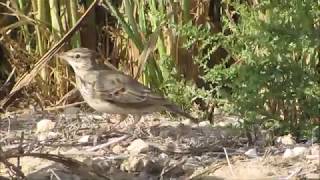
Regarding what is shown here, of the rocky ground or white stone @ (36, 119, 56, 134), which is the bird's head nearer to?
the rocky ground

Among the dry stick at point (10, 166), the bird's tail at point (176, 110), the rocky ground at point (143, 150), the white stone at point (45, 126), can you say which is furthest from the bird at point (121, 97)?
the dry stick at point (10, 166)

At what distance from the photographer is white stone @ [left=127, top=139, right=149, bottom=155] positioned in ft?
21.3

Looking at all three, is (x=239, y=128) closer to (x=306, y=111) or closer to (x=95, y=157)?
(x=306, y=111)

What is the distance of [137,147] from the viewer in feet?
21.5

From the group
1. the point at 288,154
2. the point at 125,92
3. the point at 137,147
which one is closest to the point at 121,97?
the point at 125,92

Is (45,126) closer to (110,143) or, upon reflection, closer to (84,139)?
(84,139)

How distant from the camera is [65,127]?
7363 mm

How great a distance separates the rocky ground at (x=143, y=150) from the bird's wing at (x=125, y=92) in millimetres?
214

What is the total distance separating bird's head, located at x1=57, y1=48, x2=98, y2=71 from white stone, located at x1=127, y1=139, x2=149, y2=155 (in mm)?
1174

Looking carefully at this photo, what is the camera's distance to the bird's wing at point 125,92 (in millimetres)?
7137

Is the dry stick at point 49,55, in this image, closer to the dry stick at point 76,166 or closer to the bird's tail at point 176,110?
the bird's tail at point 176,110

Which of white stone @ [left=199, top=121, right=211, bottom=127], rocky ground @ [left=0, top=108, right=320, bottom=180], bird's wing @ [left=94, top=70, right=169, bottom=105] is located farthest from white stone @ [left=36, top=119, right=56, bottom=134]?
white stone @ [left=199, top=121, right=211, bottom=127]

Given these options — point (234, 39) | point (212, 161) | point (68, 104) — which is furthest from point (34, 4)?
point (212, 161)

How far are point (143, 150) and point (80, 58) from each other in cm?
147
